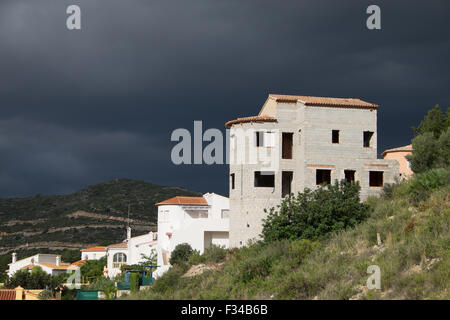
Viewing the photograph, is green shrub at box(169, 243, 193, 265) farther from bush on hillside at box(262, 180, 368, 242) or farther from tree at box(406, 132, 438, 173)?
tree at box(406, 132, 438, 173)

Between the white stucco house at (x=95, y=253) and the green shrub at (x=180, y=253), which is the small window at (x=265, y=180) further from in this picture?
the white stucco house at (x=95, y=253)

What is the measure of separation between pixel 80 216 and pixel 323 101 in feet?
275

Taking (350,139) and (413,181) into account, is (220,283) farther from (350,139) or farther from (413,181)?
(350,139)

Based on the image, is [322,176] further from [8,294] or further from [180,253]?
[8,294]

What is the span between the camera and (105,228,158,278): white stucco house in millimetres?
60969

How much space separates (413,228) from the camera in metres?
22.7

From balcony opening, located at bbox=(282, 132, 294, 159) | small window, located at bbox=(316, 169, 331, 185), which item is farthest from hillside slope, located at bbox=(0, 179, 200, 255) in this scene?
small window, located at bbox=(316, 169, 331, 185)

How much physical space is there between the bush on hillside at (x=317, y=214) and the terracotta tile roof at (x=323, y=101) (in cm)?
590

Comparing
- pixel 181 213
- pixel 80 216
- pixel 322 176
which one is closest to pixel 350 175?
pixel 322 176

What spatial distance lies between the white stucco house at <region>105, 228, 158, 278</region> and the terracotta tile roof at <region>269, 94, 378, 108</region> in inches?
1116

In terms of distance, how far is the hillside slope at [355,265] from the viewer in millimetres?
17953
